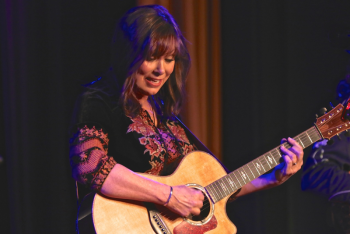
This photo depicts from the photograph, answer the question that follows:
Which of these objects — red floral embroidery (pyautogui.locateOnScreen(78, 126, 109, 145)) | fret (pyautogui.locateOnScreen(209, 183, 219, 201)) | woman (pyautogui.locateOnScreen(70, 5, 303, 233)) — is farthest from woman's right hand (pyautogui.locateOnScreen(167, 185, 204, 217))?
red floral embroidery (pyautogui.locateOnScreen(78, 126, 109, 145))

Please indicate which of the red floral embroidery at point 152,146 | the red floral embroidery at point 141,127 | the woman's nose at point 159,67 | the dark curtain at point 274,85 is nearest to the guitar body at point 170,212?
the red floral embroidery at point 152,146

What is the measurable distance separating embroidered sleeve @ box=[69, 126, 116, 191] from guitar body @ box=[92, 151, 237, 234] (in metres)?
0.09

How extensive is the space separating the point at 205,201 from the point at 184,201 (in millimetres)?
195

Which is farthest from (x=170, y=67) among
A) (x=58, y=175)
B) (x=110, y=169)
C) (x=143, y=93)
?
(x=58, y=175)

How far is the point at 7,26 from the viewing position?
212cm

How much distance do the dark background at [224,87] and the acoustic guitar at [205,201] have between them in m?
0.58

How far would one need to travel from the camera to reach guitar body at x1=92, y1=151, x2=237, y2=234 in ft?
4.93

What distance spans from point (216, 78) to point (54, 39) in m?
1.36

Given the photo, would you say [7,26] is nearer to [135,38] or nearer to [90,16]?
[90,16]

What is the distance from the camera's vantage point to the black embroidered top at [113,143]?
1.50 m

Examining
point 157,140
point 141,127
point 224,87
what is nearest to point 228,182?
point 157,140

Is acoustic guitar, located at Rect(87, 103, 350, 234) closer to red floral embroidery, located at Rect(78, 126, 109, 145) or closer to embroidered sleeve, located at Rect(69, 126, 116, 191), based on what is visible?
embroidered sleeve, located at Rect(69, 126, 116, 191)

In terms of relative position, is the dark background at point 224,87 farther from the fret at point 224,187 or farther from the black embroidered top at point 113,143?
the fret at point 224,187

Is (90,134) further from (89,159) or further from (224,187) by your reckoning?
(224,187)
